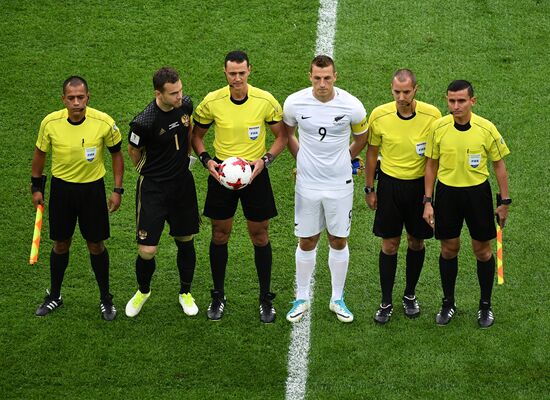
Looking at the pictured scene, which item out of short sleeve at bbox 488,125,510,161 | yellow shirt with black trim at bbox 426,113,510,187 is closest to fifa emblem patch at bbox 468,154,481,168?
yellow shirt with black trim at bbox 426,113,510,187

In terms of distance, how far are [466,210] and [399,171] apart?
61cm

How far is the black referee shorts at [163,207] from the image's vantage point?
9.24 meters

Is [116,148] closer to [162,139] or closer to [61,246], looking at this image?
[162,139]

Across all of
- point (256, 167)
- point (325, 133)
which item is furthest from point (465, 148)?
point (256, 167)

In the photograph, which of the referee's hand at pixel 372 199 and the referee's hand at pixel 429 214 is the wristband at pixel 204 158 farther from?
the referee's hand at pixel 429 214

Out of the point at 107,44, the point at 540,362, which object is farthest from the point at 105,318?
the point at 107,44

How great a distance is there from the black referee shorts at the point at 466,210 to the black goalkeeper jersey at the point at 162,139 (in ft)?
6.81

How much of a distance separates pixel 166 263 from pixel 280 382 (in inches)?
81.1

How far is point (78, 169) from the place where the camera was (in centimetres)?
917

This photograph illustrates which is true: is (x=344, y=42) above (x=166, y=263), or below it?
above

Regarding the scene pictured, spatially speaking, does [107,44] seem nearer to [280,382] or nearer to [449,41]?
[449,41]

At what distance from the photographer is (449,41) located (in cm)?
1318

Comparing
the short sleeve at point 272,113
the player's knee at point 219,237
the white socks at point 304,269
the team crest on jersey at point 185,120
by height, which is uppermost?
the short sleeve at point 272,113

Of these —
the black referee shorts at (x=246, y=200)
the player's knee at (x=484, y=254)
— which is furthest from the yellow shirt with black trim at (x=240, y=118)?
the player's knee at (x=484, y=254)
